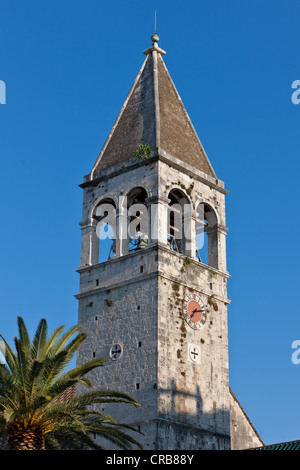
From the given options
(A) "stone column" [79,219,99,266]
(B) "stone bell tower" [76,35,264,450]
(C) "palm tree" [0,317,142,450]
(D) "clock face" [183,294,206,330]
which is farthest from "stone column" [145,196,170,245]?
(C) "palm tree" [0,317,142,450]

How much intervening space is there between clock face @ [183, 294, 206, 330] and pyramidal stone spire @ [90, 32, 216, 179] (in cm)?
636

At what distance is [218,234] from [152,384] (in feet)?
28.3

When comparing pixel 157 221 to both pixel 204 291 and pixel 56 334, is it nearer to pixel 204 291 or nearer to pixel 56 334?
pixel 204 291

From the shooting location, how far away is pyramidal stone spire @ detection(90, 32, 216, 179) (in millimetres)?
45250

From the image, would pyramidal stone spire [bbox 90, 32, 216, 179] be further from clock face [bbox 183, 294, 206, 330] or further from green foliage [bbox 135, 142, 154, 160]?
clock face [bbox 183, 294, 206, 330]

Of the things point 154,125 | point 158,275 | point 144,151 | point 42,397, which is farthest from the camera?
point 154,125

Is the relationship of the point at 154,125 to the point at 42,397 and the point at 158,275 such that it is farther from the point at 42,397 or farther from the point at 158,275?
the point at 42,397

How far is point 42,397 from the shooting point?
32062 mm

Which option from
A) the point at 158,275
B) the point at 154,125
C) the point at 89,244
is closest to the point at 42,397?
the point at 158,275

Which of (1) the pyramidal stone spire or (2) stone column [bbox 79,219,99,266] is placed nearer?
(2) stone column [bbox 79,219,99,266]

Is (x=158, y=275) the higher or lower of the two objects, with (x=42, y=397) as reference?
higher

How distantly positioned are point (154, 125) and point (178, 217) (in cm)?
425

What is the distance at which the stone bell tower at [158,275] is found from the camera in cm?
4062
